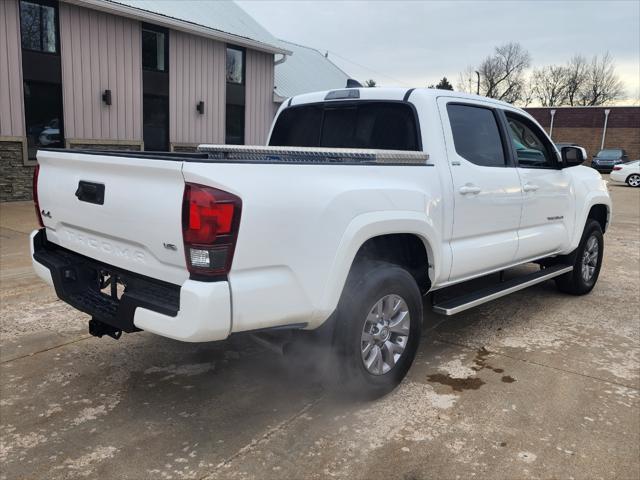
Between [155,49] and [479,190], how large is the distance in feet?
44.6

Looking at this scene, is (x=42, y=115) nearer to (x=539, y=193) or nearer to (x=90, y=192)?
(x=90, y=192)

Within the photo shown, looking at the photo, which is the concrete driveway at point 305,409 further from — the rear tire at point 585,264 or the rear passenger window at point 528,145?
the rear passenger window at point 528,145

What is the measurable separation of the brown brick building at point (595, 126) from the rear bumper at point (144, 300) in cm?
3984

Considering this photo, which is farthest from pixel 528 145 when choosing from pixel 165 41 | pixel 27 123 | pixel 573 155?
pixel 165 41

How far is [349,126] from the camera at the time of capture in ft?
14.5

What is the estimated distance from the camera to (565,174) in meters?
5.38

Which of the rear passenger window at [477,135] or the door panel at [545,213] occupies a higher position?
the rear passenger window at [477,135]

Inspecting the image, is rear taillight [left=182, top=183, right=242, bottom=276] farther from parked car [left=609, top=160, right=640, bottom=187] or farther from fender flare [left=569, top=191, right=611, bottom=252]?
parked car [left=609, top=160, right=640, bottom=187]

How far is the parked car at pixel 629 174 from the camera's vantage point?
23797 mm

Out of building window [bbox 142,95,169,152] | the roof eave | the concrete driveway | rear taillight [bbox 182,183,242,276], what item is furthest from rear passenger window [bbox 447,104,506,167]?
building window [bbox 142,95,169,152]

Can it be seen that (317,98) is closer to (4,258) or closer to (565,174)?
(565,174)

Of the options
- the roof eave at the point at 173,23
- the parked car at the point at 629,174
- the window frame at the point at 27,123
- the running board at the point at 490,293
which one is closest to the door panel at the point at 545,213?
the running board at the point at 490,293

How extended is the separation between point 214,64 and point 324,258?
50.6 ft

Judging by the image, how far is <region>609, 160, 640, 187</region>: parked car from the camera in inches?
937
